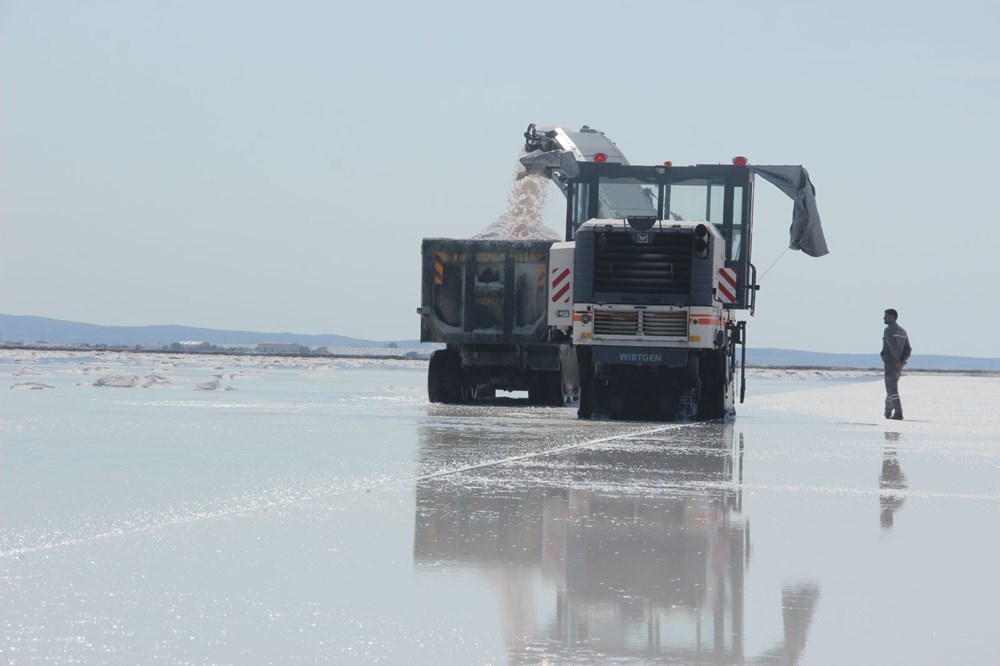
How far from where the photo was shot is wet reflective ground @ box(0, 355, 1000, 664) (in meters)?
5.10

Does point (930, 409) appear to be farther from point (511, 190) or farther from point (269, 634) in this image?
point (269, 634)

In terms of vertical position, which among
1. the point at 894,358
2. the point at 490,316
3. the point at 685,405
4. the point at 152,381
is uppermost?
the point at 490,316

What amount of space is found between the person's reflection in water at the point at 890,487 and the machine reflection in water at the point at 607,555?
0.91 m

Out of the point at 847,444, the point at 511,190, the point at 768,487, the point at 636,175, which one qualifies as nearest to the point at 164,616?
the point at 768,487

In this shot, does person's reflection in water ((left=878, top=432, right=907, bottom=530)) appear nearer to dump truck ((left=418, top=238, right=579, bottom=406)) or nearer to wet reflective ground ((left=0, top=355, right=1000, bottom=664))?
wet reflective ground ((left=0, top=355, right=1000, bottom=664))

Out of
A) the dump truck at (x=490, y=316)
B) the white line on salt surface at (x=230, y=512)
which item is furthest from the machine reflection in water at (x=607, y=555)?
the dump truck at (x=490, y=316)

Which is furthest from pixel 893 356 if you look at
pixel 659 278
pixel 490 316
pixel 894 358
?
pixel 490 316

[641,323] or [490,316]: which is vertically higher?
[490,316]

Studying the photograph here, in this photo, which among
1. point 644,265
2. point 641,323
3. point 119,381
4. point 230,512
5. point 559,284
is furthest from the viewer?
point 119,381

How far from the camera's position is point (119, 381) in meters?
31.5

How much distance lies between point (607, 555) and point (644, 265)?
43.7 ft

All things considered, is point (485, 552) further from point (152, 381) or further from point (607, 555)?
point (152, 381)

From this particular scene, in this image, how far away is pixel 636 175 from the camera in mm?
21719

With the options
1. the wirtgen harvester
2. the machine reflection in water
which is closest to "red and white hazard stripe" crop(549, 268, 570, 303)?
the wirtgen harvester
